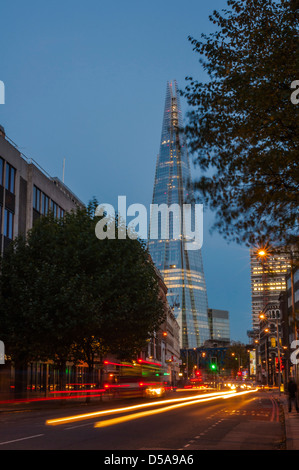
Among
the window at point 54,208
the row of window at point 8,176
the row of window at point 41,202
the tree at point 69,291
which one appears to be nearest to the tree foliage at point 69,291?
the tree at point 69,291

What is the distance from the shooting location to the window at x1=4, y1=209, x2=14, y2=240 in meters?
51.1

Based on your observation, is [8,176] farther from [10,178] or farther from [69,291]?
[69,291]

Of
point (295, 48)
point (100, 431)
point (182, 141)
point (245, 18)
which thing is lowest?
point (100, 431)

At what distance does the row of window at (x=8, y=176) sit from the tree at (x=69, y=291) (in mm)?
6969

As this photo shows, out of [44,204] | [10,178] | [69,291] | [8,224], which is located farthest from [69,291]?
[44,204]

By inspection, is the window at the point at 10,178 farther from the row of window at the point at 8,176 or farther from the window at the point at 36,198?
the window at the point at 36,198

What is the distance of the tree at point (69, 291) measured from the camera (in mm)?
41031

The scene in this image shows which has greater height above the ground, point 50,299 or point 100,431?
point 50,299

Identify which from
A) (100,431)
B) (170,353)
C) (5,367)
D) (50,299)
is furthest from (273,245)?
(170,353)

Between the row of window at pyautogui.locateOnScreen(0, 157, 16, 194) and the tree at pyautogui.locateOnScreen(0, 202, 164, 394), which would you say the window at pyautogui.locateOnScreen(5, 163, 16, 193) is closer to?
the row of window at pyautogui.locateOnScreen(0, 157, 16, 194)

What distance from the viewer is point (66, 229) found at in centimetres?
4375

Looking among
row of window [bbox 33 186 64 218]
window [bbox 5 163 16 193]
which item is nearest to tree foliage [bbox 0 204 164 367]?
window [bbox 5 163 16 193]

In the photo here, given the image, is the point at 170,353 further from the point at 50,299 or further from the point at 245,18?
the point at 245,18

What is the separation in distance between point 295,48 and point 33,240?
105 feet
